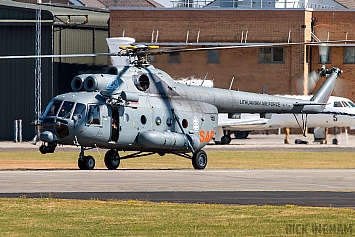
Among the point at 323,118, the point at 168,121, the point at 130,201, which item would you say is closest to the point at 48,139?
the point at 168,121

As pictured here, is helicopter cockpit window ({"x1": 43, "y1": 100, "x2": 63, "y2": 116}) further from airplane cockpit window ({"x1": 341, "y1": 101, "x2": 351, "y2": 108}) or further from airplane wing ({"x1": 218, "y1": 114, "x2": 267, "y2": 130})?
airplane cockpit window ({"x1": 341, "y1": 101, "x2": 351, "y2": 108})

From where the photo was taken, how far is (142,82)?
2912 cm

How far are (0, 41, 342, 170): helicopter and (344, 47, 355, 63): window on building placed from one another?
119 ft

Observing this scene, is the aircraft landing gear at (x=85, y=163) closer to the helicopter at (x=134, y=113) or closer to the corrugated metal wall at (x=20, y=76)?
the helicopter at (x=134, y=113)

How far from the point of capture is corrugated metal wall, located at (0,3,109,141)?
59656 mm

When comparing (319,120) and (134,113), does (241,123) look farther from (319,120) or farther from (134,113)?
(134,113)

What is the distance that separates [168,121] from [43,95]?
31826 millimetres

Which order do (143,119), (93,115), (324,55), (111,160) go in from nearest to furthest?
1. (93,115)
2. (143,119)
3. (111,160)
4. (324,55)

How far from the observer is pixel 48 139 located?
2680cm

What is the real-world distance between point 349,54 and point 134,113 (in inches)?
1618

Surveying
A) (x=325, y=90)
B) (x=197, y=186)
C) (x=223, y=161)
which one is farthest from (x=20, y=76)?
(x=197, y=186)

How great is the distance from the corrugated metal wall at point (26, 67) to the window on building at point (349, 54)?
20629 mm

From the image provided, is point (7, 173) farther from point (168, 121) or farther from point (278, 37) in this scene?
point (278, 37)

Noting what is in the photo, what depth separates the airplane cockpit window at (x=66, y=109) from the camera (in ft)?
89.2
